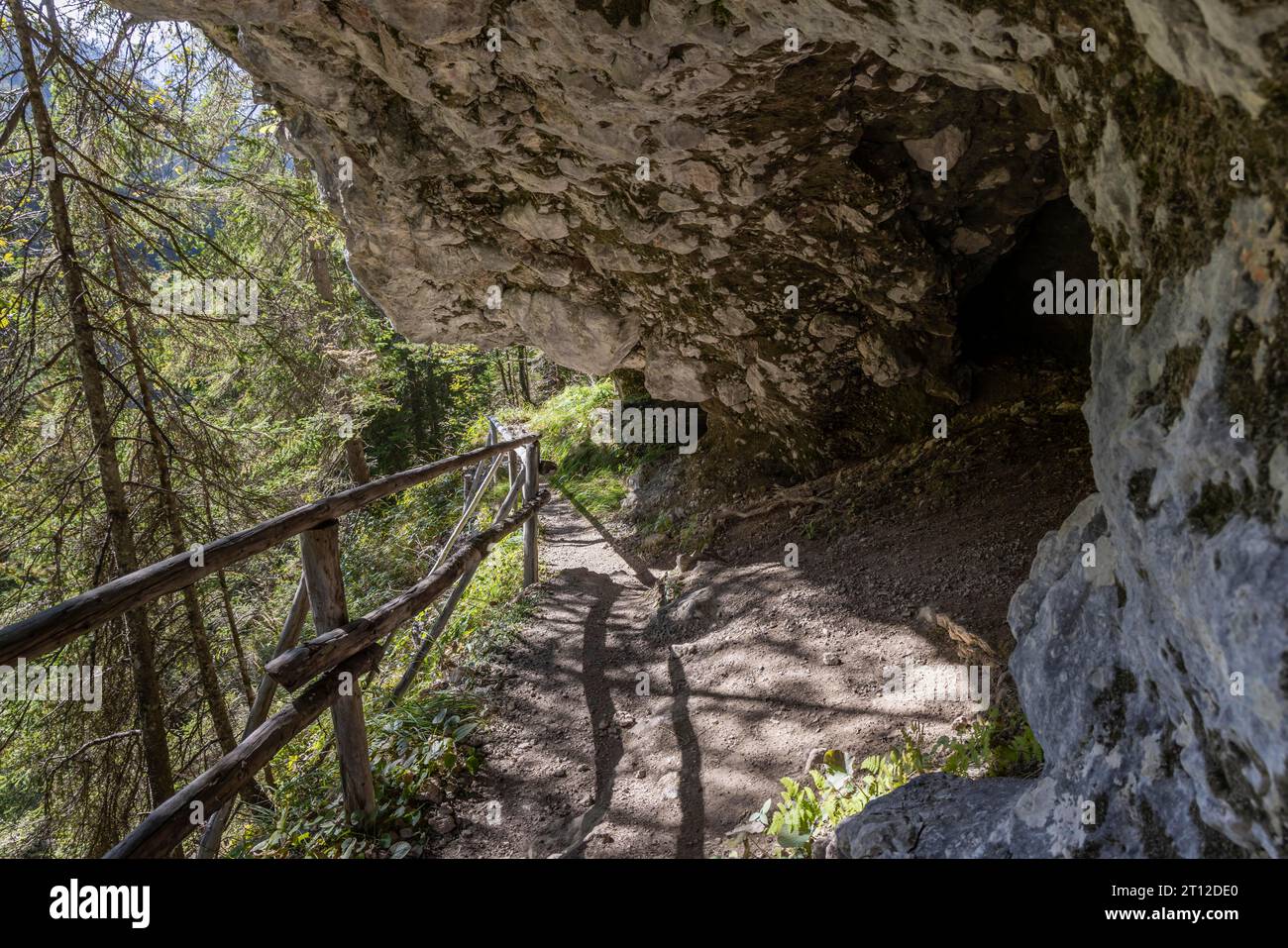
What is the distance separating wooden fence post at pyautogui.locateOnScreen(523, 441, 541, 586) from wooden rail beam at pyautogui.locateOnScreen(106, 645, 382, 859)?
4.10m

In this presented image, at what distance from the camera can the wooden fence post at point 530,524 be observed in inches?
314

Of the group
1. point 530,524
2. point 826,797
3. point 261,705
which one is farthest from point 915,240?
point 261,705

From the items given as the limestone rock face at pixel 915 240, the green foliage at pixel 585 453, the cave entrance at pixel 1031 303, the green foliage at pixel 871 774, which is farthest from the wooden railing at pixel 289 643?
the green foliage at pixel 585 453

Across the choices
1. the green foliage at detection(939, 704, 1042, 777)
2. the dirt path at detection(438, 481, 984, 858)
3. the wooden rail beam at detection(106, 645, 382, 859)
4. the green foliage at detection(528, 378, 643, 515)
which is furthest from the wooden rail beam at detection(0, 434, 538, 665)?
the green foliage at detection(528, 378, 643, 515)

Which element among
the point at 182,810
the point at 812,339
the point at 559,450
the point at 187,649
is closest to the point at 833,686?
the point at 182,810

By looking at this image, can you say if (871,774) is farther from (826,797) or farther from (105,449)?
(105,449)

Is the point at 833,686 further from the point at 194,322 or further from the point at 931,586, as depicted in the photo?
the point at 194,322

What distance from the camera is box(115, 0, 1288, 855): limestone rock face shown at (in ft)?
5.42

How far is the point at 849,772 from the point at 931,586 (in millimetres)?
1885

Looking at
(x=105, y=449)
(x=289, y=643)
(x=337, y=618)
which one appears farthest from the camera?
(x=105, y=449)

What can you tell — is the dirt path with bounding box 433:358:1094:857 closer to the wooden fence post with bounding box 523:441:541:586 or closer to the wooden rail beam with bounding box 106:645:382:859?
the wooden fence post with bounding box 523:441:541:586

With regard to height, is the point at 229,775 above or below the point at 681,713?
above

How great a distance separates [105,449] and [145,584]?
11.2ft

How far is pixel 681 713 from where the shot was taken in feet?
15.7
